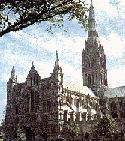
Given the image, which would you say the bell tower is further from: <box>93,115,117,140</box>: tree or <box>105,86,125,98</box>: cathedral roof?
<box>93,115,117,140</box>: tree

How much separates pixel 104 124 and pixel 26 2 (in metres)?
31.6

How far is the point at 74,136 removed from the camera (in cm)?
4319

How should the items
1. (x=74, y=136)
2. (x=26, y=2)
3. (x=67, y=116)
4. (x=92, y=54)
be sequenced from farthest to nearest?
(x=92, y=54) → (x=67, y=116) → (x=74, y=136) → (x=26, y=2)

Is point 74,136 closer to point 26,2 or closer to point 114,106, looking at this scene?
point 114,106

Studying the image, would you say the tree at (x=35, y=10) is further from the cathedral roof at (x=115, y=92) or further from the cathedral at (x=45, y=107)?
the cathedral roof at (x=115, y=92)

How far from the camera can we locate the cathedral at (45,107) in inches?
1826

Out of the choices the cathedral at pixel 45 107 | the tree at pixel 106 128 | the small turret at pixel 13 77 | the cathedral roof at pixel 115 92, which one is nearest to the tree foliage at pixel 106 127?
the tree at pixel 106 128

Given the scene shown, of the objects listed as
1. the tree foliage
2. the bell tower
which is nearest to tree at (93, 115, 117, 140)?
the tree foliage

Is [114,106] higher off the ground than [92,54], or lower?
lower

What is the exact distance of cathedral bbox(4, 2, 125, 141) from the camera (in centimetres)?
4638

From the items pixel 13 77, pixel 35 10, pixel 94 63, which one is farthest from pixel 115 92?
pixel 35 10

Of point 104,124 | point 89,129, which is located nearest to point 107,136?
point 104,124

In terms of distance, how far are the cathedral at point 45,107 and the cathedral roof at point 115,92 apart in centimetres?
189

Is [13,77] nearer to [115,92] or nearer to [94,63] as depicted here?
[94,63]
